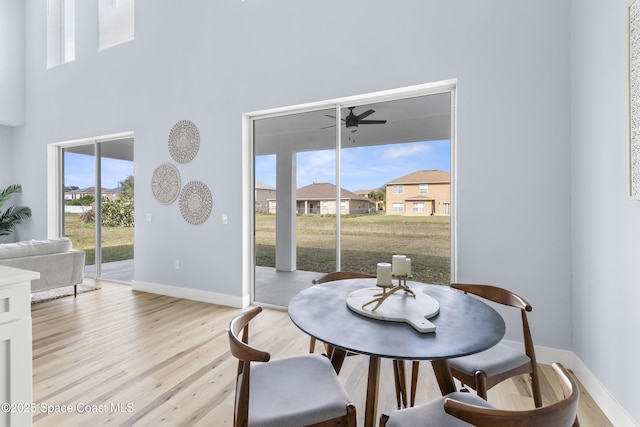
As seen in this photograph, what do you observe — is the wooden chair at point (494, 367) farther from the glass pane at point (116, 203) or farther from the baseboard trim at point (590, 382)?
the glass pane at point (116, 203)

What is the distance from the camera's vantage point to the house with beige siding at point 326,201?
3.60 metres

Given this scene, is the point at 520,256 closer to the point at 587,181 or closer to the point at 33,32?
the point at 587,181

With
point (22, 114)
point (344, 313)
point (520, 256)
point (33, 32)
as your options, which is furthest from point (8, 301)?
point (33, 32)

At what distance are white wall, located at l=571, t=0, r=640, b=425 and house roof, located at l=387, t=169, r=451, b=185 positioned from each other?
107 cm

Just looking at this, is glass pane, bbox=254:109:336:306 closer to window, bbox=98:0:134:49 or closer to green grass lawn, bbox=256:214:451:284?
green grass lawn, bbox=256:214:451:284

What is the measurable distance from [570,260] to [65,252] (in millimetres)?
5397

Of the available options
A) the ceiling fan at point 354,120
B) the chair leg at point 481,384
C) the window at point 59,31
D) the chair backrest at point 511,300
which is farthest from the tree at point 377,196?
the window at point 59,31

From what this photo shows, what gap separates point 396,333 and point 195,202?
11.6 feet

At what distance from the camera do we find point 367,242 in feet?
13.9

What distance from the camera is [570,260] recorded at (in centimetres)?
245

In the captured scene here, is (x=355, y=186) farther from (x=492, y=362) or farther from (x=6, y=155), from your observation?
(x=6, y=155)

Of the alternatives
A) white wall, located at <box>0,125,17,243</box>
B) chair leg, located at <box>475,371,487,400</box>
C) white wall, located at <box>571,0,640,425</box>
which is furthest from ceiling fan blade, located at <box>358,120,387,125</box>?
white wall, located at <box>0,125,17,243</box>

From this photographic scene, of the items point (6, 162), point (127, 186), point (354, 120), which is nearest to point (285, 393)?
point (354, 120)

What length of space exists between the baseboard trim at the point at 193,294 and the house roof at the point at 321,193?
1.45m
